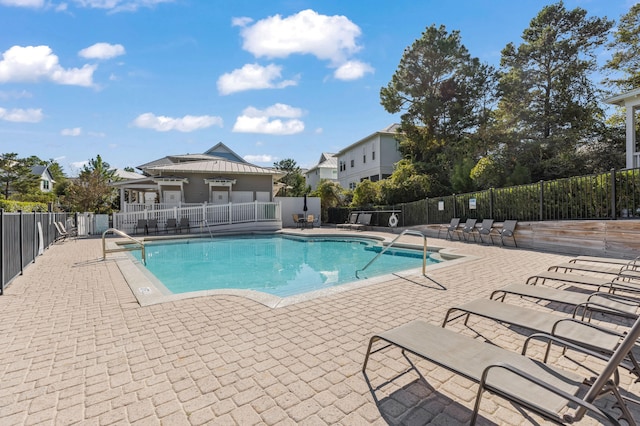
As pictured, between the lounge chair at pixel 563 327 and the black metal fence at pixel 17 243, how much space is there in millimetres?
7289

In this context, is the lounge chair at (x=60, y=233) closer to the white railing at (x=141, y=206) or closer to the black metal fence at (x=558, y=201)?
the white railing at (x=141, y=206)

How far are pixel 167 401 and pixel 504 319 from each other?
2.98 meters

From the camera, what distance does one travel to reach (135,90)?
14.6 m

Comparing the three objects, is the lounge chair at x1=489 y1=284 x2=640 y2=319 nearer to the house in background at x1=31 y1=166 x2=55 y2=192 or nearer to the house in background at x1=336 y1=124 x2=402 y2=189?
the house in background at x1=336 y1=124 x2=402 y2=189

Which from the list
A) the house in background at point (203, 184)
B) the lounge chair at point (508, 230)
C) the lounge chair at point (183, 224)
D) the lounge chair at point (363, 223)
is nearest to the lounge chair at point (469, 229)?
the lounge chair at point (508, 230)

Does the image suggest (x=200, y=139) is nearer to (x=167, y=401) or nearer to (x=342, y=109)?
(x=342, y=109)

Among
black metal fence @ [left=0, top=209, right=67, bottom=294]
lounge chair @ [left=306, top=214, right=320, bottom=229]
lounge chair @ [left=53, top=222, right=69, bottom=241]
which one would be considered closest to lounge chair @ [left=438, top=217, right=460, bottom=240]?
lounge chair @ [left=306, top=214, right=320, bottom=229]

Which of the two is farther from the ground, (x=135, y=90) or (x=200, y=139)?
(x=200, y=139)

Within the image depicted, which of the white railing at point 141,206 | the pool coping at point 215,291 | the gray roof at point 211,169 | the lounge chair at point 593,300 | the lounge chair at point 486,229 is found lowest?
the pool coping at point 215,291

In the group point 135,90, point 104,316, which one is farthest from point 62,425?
point 135,90

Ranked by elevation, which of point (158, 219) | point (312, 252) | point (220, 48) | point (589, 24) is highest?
point (589, 24)

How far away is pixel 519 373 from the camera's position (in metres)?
1.66

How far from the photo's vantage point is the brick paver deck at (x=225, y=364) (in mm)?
2203

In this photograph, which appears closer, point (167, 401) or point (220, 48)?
point (167, 401)
